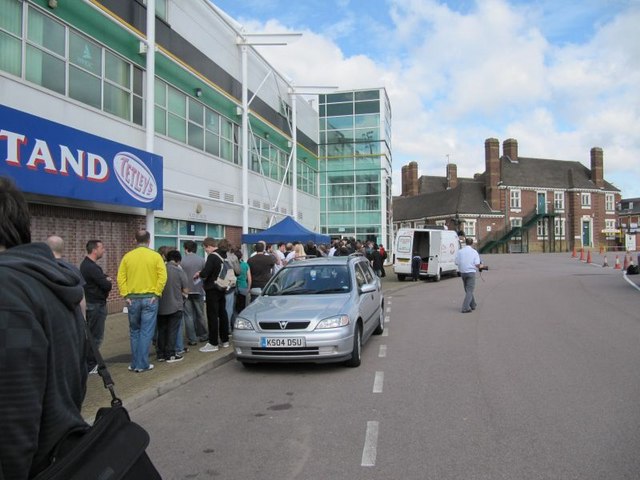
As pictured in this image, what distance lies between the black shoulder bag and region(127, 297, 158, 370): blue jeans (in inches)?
217

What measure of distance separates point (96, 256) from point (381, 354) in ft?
14.8

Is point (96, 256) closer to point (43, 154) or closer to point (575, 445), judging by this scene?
point (43, 154)

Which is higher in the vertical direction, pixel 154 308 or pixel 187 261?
pixel 187 261

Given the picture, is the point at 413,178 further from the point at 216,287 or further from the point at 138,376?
the point at 138,376

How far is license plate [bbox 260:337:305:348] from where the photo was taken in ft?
22.6

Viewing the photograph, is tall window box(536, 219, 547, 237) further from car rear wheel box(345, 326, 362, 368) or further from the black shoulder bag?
the black shoulder bag

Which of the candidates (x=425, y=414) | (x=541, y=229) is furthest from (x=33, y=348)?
(x=541, y=229)

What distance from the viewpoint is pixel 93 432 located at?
5.34 ft

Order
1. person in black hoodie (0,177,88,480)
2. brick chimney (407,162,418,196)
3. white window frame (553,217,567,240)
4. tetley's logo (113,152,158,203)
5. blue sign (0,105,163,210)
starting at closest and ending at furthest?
1. person in black hoodie (0,177,88,480)
2. blue sign (0,105,163,210)
3. tetley's logo (113,152,158,203)
4. white window frame (553,217,567,240)
5. brick chimney (407,162,418,196)

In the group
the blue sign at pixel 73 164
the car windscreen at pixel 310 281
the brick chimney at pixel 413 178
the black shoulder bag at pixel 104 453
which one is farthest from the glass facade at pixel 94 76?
the brick chimney at pixel 413 178

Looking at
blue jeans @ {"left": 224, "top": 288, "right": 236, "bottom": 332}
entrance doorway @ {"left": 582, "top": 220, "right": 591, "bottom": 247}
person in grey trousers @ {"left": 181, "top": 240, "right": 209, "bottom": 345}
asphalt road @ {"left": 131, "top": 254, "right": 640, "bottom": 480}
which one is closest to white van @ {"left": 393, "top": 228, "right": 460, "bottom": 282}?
asphalt road @ {"left": 131, "top": 254, "right": 640, "bottom": 480}

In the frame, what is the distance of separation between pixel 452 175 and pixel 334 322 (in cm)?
7435

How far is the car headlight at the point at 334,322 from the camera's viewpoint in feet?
22.9

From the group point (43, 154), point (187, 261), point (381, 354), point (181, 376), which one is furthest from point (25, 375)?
point (43, 154)
